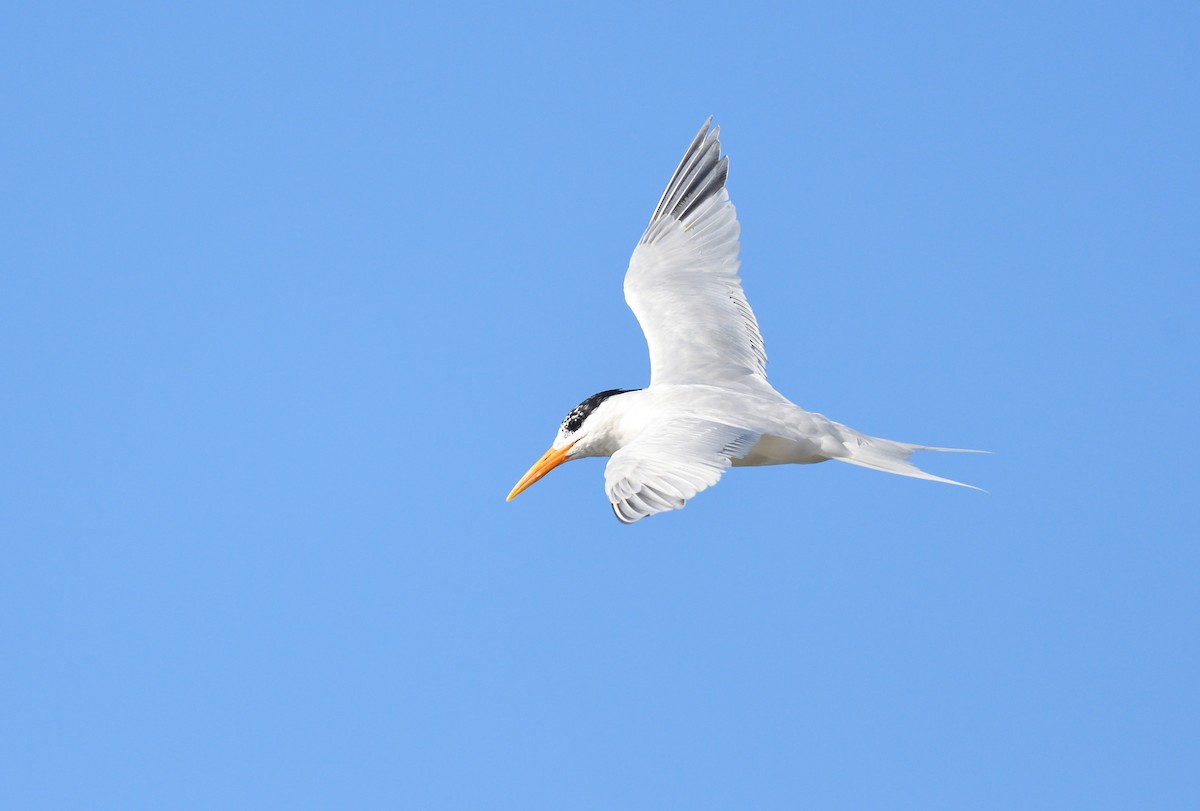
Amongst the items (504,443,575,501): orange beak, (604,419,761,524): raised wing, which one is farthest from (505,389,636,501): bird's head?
(604,419,761,524): raised wing

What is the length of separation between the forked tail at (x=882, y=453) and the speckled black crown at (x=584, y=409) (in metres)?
1.56

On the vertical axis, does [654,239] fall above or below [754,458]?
above

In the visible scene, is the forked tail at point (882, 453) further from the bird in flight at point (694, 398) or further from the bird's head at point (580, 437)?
the bird's head at point (580, 437)

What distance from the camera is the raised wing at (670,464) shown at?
655 centimetres

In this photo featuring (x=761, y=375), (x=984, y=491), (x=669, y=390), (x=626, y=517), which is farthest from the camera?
(x=761, y=375)

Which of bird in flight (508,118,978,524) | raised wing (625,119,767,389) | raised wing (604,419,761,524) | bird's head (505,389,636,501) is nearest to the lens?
raised wing (604,419,761,524)

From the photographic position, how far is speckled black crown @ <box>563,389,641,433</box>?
890 centimetres

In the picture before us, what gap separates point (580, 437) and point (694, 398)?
0.90m

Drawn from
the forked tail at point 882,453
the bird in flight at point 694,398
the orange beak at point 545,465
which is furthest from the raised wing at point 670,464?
the orange beak at point 545,465

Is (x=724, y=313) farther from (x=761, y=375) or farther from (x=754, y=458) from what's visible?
(x=754, y=458)

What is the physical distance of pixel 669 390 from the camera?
865 cm

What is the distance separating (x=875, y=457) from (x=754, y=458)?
2.35 feet

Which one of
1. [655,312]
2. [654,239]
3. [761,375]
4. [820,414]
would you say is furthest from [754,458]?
[654,239]

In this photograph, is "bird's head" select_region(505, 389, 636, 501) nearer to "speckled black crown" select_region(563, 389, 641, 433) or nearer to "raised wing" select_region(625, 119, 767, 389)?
"speckled black crown" select_region(563, 389, 641, 433)
